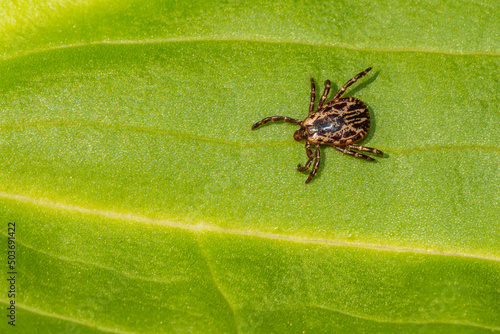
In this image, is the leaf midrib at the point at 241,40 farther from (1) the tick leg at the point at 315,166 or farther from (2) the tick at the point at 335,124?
(1) the tick leg at the point at 315,166

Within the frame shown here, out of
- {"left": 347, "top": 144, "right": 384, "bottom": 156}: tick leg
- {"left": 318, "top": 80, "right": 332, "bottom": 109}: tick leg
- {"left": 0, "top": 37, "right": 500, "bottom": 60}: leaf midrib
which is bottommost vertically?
{"left": 347, "top": 144, "right": 384, "bottom": 156}: tick leg

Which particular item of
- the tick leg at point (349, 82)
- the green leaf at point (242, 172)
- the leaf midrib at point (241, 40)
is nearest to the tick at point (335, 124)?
the tick leg at point (349, 82)

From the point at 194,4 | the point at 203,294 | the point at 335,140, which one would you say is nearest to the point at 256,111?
the point at 335,140

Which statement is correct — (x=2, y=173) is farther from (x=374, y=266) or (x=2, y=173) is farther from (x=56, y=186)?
(x=374, y=266)

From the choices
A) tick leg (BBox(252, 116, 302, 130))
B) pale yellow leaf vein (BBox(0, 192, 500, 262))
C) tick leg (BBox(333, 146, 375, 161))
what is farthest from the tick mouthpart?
pale yellow leaf vein (BBox(0, 192, 500, 262))

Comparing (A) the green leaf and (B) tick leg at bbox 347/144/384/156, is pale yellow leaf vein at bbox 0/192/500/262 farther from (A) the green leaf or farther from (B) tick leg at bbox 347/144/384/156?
(B) tick leg at bbox 347/144/384/156

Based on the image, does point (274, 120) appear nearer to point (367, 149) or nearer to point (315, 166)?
point (315, 166)
